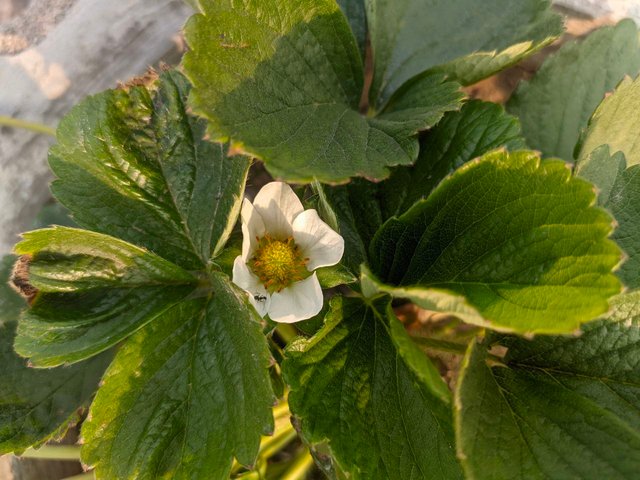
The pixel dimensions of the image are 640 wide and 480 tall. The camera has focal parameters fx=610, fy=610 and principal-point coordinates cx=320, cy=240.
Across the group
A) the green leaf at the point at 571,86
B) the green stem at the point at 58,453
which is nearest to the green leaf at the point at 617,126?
the green leaf at the point at 571,86

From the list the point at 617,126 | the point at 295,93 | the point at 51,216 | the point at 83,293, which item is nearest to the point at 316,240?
the point at 295,93

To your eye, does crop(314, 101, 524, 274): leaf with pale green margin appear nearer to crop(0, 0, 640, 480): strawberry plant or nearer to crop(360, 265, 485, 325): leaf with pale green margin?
crop(0, 0, 640, 480): strawberry plant

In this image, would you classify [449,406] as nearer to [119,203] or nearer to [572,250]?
[572,250]

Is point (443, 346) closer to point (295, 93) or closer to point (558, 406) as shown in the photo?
point (558, 406)

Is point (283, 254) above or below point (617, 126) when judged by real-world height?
above

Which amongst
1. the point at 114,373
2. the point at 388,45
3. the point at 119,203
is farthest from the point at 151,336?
the point at 388,45

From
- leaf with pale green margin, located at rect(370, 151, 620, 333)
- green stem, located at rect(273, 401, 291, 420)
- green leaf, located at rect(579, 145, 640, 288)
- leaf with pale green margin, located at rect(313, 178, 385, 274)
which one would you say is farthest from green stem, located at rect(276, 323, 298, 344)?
green leaf, located at rect(579, 145, 640, 288)
